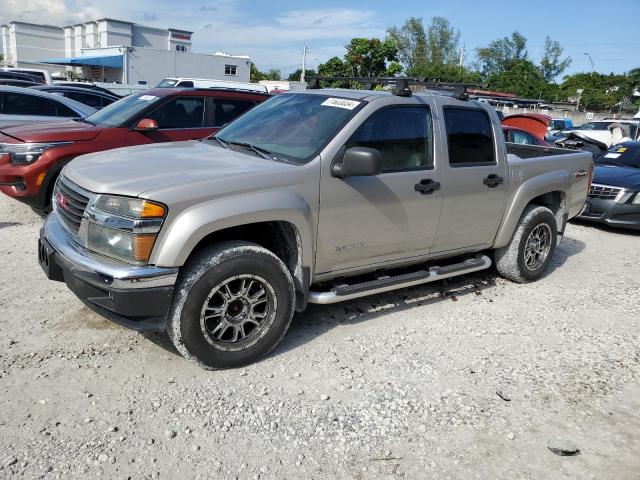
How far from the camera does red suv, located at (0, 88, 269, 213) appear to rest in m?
6.45

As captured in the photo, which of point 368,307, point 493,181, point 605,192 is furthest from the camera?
point 605,192

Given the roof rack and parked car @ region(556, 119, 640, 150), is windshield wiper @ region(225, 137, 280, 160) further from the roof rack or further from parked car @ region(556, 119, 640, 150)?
parked car @ region(556, 119, 640, 150)

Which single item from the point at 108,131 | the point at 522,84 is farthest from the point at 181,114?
the point at 522,84

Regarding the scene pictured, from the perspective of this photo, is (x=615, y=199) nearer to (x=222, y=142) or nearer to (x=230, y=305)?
(x=222, y=142)

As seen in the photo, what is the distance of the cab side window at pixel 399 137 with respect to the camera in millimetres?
4254

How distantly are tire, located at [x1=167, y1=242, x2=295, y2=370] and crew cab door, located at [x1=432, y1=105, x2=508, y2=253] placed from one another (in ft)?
5.61

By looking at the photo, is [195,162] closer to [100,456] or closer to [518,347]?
[100,456]

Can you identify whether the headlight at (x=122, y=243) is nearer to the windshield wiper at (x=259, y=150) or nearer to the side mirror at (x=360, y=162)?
the windshield wiper at (x=259, y=150)

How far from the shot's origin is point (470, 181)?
4.90m

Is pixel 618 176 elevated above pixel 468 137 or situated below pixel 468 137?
below

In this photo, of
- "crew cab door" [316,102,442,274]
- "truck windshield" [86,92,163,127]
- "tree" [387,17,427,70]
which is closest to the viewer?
"crew cab door" [316,102,442,274]

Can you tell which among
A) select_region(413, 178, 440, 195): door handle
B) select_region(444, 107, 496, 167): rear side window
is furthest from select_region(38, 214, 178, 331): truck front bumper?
select_region(444, 107, 496, 167): rear side window

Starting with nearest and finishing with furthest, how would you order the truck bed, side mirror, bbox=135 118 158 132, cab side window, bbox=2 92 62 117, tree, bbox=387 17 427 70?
the truck bed
side mirror, bbox=135 118 158 132
cab side window, bbox=2 92 62 117
tree, bbox=387 17 427 70

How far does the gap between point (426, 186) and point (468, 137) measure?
2.67 ft
